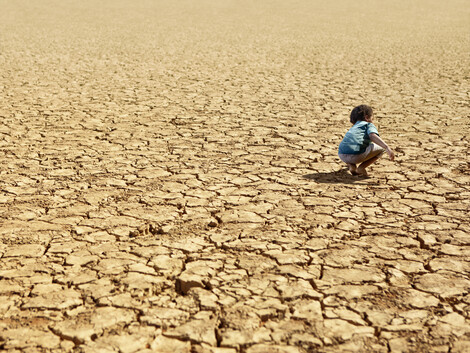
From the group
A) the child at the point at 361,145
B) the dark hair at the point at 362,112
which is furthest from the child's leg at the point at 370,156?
the dark hair at the point at 362,112

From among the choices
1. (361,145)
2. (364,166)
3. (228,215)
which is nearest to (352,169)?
(364,166)

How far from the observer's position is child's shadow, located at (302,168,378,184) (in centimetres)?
469

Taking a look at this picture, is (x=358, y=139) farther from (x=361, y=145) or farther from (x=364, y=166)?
(x=364, y=166)

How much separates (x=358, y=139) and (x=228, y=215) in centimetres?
127

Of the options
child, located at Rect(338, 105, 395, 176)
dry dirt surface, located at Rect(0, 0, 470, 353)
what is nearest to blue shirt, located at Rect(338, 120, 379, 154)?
child, located at Rect(338, 105, 395, 176)

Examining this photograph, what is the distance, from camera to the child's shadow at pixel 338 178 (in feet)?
15.4

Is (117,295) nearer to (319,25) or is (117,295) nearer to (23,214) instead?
(23,214)

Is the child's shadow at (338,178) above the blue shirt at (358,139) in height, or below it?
below

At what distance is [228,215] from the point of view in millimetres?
4016

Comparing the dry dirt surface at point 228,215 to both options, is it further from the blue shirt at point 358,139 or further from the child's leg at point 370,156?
the blue shirt at point 358,139

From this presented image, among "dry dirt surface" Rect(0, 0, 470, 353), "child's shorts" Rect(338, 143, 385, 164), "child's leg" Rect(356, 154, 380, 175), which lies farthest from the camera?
"child's leg" Rect(356, 154, 380, 175)

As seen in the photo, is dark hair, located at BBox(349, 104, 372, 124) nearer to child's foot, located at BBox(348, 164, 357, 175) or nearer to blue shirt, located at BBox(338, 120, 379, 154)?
blue shirt, located at BBox(338, 120, 379, 154)

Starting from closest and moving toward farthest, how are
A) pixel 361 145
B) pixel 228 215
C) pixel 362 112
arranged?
1. pixel 228 215
2. pixel 361 145
3. pixel 362 112

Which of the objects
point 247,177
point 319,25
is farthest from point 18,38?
point 247,177
